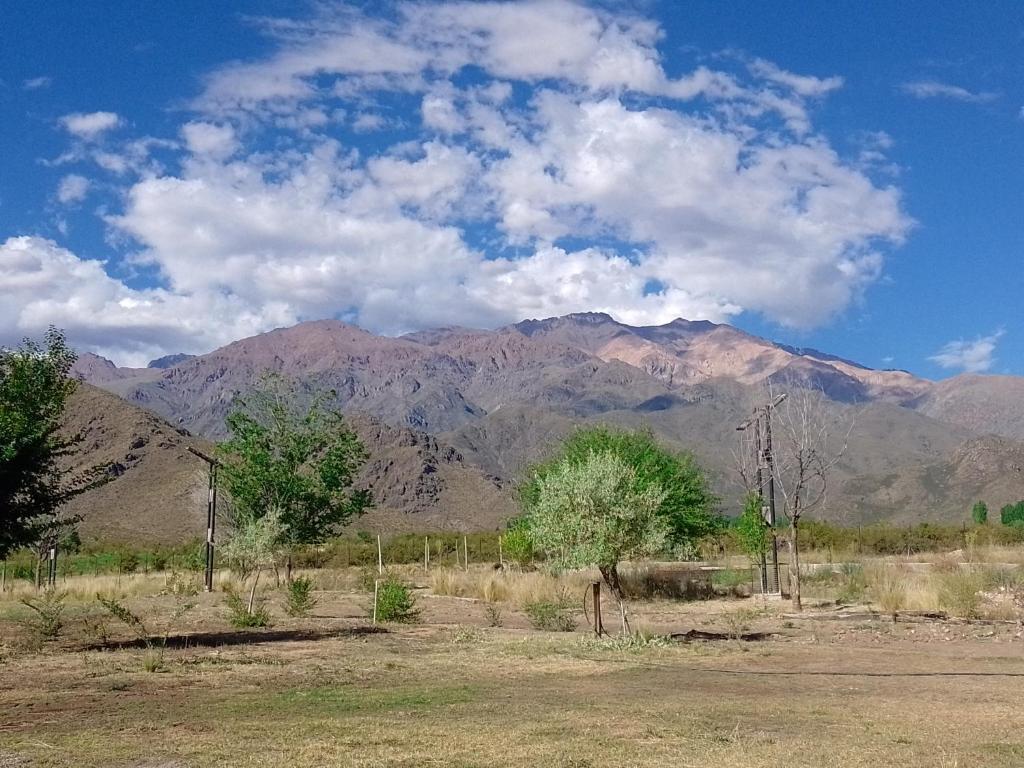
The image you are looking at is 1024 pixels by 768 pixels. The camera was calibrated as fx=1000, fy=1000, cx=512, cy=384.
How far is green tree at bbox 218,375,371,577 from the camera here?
35125mm

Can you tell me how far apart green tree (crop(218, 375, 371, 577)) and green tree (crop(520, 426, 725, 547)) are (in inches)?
285

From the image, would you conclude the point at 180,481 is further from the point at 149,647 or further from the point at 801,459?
the point at 149,647

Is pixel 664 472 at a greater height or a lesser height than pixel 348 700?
greater

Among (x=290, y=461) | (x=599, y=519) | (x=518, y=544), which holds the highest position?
(x=290, y=461)

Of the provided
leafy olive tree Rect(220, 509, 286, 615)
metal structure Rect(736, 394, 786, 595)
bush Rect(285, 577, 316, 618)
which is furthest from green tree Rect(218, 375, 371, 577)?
metal structure Rect(736, 394, 786, 595)

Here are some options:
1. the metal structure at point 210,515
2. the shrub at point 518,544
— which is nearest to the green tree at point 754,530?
the shrub at point 518,544

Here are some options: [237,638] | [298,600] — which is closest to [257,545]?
[298,600]

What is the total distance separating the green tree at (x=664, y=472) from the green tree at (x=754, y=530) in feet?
7.29

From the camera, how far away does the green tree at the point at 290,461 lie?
3512 cm

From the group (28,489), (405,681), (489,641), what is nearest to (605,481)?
(489,641)

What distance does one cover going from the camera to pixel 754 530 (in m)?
32.8

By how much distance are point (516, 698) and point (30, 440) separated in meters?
10.5

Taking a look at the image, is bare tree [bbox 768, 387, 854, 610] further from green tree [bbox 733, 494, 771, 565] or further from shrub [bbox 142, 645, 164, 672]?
shrub [bbox 142, 645, 164, 672]

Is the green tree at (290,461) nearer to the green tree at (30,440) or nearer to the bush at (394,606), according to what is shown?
the bush at (394,606)
